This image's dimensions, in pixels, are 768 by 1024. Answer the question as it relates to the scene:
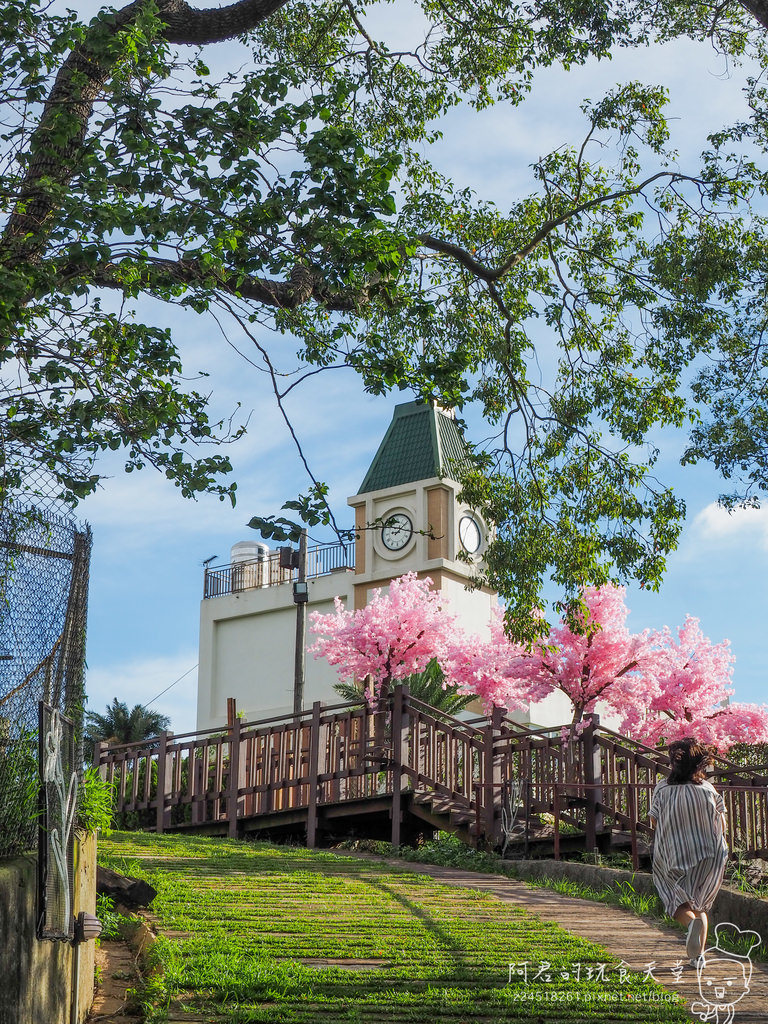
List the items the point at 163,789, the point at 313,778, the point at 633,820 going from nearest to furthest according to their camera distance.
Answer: the point at 633,820, the point at 313,778, the point at 163,789

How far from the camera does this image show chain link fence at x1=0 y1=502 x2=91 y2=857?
19.1 feet

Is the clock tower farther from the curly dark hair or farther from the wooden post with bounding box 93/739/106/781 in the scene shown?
the curly dark hair

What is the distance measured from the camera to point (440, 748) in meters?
16.1

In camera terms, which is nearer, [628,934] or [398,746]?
[628,934]

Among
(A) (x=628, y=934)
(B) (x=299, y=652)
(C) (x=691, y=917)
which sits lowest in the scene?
(A) (x=628, y=934)

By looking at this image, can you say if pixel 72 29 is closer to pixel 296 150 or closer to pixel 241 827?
pixel 296 150

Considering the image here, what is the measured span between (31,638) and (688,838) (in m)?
4.74

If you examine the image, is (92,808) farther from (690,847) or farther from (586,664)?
(586,664)

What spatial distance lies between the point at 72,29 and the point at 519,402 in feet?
21.3

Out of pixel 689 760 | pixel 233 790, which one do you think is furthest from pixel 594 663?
pixel 689 760

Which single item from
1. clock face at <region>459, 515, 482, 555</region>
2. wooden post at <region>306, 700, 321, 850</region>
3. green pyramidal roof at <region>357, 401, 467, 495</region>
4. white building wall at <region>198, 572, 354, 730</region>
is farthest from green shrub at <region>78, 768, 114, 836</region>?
green pyramidal roof at <region>357, 401, 467, 495</region>

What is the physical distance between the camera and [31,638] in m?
6.03

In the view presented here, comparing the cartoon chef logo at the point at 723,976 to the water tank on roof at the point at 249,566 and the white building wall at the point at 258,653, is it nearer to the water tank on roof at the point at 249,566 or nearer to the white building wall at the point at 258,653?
the white building wall at the point at 258,653

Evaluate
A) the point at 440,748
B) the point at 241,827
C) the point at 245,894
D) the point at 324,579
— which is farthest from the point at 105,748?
the point at 324,579
